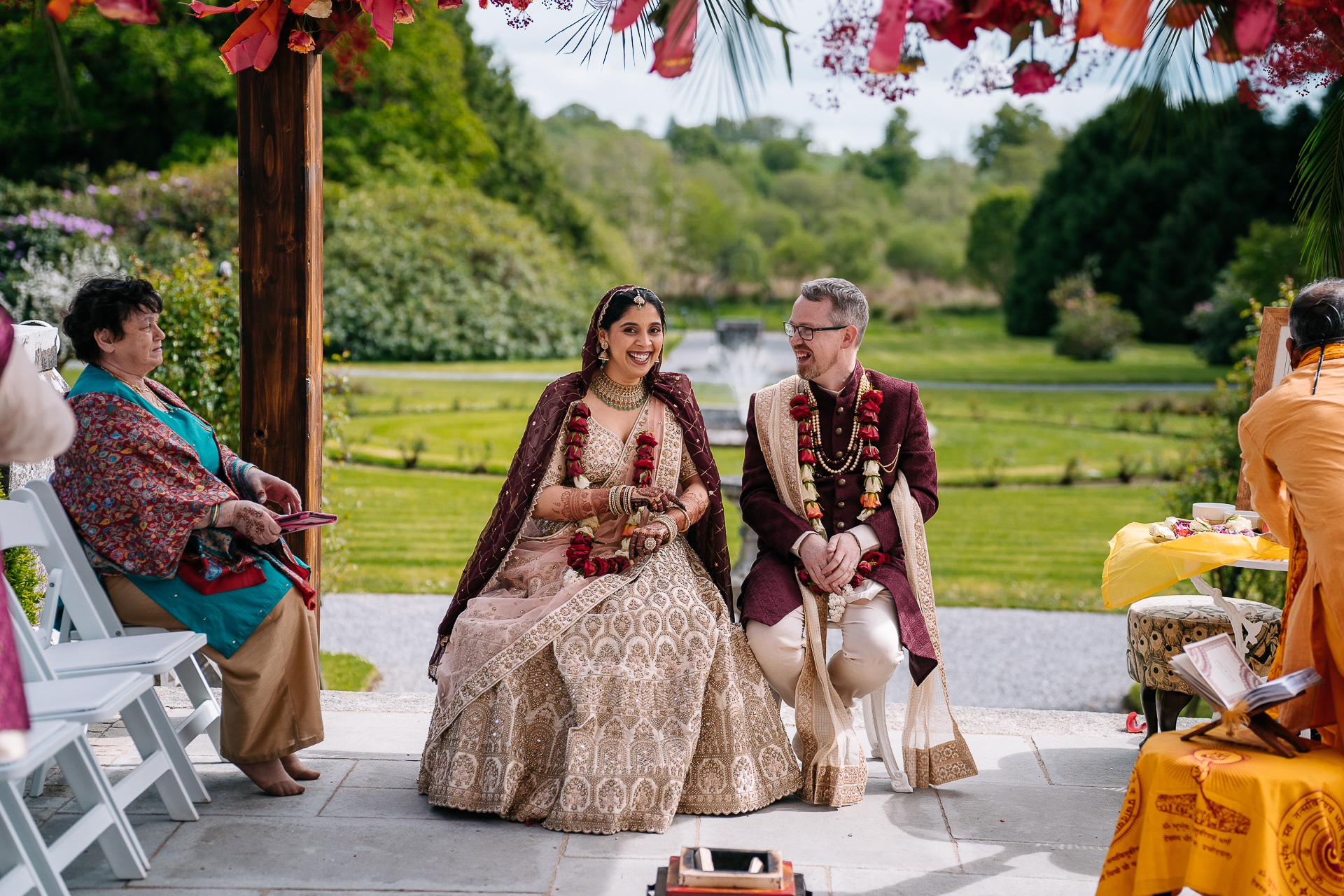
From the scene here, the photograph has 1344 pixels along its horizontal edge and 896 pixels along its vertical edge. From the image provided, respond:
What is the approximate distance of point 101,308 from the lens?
11.2 feet

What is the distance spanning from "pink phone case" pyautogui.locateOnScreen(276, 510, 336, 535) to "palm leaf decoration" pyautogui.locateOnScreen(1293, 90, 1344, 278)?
3.61 metres

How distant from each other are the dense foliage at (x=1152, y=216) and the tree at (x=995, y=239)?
1436mm

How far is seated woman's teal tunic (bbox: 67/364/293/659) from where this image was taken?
11.1ft

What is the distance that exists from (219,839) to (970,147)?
3220 cm

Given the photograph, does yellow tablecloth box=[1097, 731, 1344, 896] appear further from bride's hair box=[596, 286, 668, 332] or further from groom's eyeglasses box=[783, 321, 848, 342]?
bride's hair box=[596, 286, 668, 332]

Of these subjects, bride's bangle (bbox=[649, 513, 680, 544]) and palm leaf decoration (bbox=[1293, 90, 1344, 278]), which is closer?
bride's bangle (bbox=[649, 513, 680, 544])

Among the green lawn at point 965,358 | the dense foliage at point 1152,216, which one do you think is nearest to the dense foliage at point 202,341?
the green lawn at point 965,358

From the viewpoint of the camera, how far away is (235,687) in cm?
338

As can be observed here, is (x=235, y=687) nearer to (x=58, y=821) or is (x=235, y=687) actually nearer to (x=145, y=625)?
(x=145, y=625)

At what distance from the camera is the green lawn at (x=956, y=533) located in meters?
8.66

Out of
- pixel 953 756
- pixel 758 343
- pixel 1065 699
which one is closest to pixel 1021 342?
pixel 758 343

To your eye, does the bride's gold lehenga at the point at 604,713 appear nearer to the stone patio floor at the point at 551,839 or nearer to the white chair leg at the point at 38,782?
the stone patio floor at the point at 551,839

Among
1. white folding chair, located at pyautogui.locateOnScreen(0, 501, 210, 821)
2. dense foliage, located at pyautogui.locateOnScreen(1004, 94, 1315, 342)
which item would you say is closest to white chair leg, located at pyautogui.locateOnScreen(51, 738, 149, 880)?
white folding chair, located at pyautogui.locateOnScreen(0, 501, 210, 821)

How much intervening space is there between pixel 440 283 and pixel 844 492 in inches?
606
